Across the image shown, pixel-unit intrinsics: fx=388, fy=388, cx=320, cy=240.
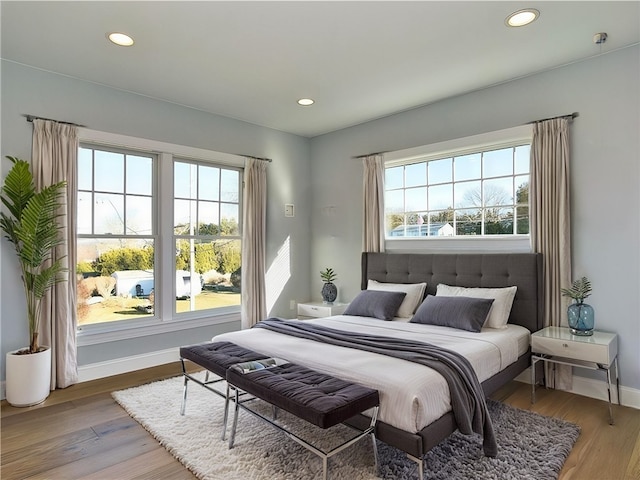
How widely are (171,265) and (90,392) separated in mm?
1412

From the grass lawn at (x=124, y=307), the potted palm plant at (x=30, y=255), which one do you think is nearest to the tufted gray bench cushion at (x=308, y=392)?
the potted palm plant at (x=30, y=255)

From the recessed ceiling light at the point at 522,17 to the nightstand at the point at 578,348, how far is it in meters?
2.30

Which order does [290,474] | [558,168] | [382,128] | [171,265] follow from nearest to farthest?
[290,474], [558,168], [171,265], [382,128]

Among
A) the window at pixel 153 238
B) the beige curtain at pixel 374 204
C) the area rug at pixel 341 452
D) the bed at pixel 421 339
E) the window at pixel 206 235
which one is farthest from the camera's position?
the beige curtain at pixel 374 204

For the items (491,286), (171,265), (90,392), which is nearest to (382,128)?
(491,286)

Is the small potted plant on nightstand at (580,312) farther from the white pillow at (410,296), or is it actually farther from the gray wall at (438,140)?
the white pillow at (410,296)

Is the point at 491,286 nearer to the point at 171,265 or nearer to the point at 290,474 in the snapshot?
the point at 290,474

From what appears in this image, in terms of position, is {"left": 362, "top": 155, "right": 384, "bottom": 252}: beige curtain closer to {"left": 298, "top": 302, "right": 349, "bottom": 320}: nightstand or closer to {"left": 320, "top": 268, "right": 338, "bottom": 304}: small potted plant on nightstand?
{"left": 320, "top": 268, "right": 338, "bottom": 304}: small potted plant on nightstand

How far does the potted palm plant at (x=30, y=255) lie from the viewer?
304cm

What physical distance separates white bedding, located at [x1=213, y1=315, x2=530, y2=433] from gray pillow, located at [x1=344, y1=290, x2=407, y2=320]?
0.32ft

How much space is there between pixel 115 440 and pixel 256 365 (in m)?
1.09

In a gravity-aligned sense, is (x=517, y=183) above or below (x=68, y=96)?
below

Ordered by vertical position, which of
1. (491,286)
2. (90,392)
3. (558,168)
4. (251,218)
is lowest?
(90,392)

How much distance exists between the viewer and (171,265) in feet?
13.9
